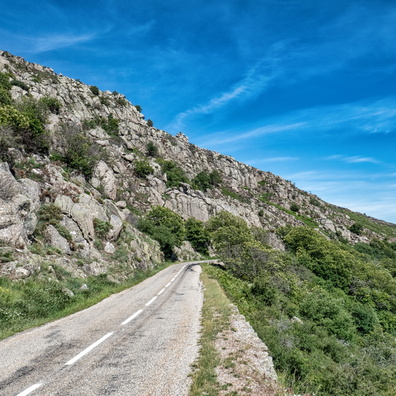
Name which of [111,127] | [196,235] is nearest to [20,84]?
[111,127]

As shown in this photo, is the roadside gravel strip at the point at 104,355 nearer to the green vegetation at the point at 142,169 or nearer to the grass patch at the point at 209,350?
the grass patch at the point at 209,350

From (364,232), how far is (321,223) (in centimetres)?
2619

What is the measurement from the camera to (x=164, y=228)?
51.5 meters

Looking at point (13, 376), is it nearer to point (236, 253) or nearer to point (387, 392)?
point (387, 392)

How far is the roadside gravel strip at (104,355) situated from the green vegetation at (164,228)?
119 feet

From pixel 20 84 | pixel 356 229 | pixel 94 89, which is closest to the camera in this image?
pixel 20 84

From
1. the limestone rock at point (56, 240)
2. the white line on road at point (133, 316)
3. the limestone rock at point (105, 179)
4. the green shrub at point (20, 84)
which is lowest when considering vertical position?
the white line on road at point (133, 316)

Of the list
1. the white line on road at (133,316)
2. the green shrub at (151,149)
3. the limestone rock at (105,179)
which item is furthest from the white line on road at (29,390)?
the green shrub at (151,149)

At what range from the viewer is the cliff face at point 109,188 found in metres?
20.4

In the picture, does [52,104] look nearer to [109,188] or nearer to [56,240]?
[109,188]

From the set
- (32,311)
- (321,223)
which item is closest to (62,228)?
(32,311)

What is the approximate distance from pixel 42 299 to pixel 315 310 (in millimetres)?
23714

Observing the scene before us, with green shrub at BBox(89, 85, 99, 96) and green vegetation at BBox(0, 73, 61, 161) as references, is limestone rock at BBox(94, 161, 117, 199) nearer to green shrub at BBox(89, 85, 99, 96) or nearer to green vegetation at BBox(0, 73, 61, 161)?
green vegetation at BBox(0, 73, 61, 161)

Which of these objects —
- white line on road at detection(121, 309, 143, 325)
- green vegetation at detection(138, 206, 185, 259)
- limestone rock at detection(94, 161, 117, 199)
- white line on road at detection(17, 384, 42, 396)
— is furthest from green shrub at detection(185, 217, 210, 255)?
white line on road at detection(17, 384, 42, 396)
